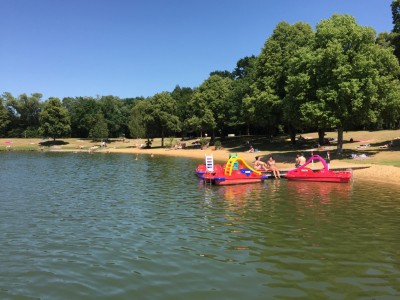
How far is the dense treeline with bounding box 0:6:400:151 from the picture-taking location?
1545 inches

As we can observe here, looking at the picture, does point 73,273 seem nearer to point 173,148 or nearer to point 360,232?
point 360,232

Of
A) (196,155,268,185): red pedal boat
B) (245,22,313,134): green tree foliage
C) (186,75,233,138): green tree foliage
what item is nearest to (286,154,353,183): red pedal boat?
(196,155,268,185): red pedal boat

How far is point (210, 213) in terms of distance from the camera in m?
18.3

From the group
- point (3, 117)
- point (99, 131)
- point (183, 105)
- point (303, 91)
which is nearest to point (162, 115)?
point (183, 105)

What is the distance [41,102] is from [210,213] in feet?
441

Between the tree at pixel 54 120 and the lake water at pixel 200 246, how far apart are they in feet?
303

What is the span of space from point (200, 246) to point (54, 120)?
108416 millimetres

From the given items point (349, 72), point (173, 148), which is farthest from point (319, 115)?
point (173, 148)

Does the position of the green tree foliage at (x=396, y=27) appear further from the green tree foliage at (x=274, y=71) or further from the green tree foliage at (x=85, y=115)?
the green tree foliage at (x=85, y=115)

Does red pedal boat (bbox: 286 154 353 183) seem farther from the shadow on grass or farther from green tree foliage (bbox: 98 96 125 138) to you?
green tree foliage (bbox: 98 96 125 138)

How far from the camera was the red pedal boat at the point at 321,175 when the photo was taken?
29.1 meters

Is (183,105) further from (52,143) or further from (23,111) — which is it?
(23,111)

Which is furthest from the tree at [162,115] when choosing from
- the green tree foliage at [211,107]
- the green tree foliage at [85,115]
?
the green tree foliage at [85,115]

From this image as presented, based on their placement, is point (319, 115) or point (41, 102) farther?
point (41, 102)
